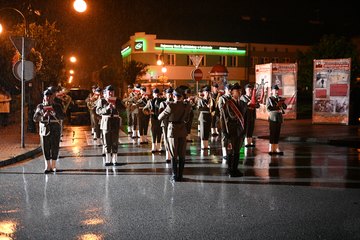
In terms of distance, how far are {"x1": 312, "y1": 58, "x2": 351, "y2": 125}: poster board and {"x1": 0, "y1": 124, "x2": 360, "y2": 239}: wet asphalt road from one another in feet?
33.7

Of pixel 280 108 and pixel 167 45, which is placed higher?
pixel 167 45

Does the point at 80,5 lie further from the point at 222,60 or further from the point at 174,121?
the point at 222,60

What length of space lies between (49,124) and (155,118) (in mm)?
3786

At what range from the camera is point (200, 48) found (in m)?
59.7

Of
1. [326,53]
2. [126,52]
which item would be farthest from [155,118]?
[126,52]

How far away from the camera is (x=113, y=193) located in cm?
823

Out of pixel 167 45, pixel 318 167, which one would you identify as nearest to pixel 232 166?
pixel 318 167

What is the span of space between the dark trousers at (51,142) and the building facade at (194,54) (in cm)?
4353

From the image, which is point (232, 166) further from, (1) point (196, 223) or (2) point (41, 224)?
(2) point (41, 224)

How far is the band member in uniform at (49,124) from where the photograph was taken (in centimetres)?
1028

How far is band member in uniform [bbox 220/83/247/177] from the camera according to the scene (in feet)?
32.6

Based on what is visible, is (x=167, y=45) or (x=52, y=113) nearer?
(x=52, y=113)

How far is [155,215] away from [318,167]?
5769mm

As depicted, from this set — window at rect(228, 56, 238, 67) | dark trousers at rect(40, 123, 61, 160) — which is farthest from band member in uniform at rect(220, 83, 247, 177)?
window at rect(228, 56, 238, 67)
